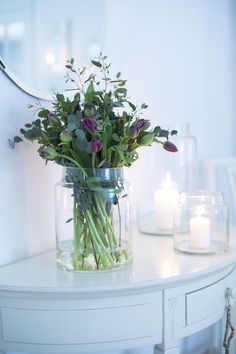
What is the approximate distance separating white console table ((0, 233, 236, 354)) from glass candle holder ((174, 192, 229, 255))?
15 cm

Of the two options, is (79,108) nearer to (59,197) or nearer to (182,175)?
(59,197)

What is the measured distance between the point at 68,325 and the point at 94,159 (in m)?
0.32

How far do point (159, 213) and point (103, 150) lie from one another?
1.43ft

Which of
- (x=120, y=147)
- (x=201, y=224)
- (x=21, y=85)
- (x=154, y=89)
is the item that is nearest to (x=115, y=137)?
(x=120, y=147)

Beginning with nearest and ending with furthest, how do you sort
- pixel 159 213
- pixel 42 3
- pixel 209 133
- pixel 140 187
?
pixel 42 3 → pixel 159 213 → pixel 140 187 → pixel 209 133

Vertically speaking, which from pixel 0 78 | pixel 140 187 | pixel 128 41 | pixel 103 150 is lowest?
pixel 140 187

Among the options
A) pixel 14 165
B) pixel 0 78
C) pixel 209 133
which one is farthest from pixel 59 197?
pixel 209 133

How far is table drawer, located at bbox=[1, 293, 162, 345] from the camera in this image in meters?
0.78

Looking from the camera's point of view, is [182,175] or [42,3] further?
[182,175]

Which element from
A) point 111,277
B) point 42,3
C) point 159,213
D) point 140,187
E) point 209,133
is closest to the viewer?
point 111,277

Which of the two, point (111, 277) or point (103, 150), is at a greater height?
point (103, 150)

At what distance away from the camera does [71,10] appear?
1.04 m

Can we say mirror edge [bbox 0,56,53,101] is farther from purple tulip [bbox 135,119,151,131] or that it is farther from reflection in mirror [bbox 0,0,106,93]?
purple tulip [bbox 135,119,151,131]

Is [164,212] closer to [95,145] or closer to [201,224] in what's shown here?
[201,224]
